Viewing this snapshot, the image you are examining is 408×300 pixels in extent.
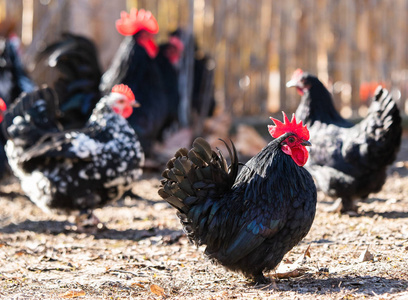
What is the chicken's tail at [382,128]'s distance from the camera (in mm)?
5184

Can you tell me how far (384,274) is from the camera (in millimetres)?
3674

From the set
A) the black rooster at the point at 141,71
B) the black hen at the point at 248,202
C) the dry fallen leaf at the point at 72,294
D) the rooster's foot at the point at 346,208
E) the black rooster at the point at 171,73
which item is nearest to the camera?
the dry fallen leaf at the point at 72,294

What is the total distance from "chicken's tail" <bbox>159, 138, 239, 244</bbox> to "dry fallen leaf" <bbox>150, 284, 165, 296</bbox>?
46 centimetres

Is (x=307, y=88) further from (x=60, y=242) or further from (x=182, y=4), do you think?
(x=182, y=4)

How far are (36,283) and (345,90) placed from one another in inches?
370

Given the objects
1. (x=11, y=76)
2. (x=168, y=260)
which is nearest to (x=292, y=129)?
(x=168, y=260)

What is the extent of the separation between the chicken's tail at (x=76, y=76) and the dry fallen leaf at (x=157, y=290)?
4.76 metres

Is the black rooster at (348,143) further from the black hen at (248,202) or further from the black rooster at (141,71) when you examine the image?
the black rooster at (141,71)

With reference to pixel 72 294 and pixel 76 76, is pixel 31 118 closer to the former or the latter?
pixel 76 76

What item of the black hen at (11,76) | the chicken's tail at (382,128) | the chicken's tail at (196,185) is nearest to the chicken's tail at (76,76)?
the black hen at (11,76)

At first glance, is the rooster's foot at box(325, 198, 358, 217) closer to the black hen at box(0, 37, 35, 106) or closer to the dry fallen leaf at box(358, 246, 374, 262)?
the dry fallen leaf at box(358, 246, 374, 262)

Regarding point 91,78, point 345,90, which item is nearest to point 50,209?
point 91,78

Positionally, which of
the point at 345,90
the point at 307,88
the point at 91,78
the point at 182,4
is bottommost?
the point at 307,88

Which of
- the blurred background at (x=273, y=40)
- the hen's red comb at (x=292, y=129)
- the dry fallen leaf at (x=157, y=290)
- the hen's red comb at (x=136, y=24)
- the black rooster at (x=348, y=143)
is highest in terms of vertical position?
the blurred background at (x=273, y=40)
